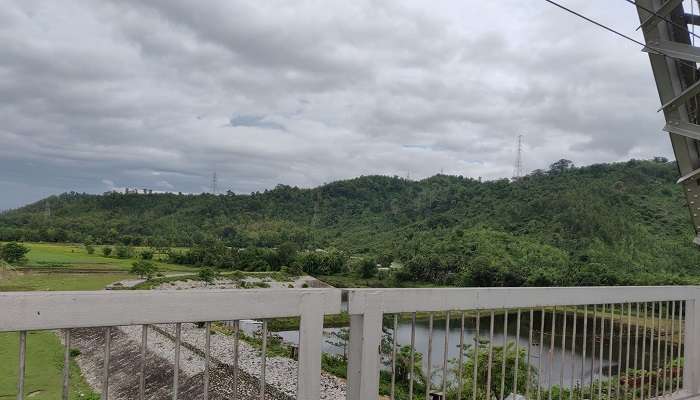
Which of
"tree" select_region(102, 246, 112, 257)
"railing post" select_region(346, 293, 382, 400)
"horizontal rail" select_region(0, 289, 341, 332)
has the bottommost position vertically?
"tree" select_region(102, 246, 112, 257)

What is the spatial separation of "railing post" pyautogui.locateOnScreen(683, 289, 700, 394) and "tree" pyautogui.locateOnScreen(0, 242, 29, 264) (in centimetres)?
3906

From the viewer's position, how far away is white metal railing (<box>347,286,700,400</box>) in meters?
1.39

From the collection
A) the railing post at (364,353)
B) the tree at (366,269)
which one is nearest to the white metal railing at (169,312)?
the railing post at (364,353)

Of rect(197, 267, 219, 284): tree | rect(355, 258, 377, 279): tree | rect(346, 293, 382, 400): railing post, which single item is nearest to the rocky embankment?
rect(346, 293, 382, 400): railing post

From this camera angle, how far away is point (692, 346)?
8.89 ft

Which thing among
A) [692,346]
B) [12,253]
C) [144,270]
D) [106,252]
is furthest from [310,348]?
[106,252]

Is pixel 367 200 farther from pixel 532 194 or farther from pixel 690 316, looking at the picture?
pixel 690 316

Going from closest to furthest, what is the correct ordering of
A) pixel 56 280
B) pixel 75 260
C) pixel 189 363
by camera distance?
pixel 189 363 < pixel 56 280 < pixel 75 260

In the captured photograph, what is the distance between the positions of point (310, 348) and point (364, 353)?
18 centimetres

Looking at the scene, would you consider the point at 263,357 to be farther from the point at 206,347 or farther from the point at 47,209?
the point at 47,209

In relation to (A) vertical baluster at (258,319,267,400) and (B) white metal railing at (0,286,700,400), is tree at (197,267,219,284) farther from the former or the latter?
(A) vertical baluster at (258,319,267,400)

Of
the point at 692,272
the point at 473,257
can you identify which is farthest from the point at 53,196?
the point at 692,272

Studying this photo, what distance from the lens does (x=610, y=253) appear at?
32344mm

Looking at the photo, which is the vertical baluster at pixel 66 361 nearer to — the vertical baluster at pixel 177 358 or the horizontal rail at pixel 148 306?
the horizontal rail at pixel 148 306
